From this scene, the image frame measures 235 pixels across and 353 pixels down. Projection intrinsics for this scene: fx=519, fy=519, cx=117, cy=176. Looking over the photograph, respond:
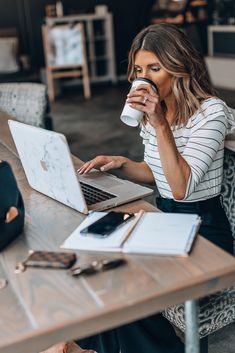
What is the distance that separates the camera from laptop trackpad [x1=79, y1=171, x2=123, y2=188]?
1704 millimetres

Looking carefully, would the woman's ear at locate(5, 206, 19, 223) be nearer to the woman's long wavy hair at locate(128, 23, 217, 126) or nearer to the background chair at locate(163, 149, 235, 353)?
the background chair at locate(163, 149, 235, 353)

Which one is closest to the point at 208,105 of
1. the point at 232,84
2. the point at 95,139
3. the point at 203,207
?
the point at 203,207

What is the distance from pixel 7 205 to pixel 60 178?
0.17 meters

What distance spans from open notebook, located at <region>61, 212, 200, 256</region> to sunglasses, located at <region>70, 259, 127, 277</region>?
55 mm

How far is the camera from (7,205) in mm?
1312

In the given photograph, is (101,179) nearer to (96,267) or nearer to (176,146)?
(176,146)

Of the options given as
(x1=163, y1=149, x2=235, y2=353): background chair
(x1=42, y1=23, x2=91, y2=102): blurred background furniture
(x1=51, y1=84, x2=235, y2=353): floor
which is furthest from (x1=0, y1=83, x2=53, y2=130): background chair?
(x1=42, y1=23, x2=91, y2=102): blurred background furniture

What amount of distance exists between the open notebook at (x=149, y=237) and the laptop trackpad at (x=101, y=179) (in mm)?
375

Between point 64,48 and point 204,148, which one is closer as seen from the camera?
point 204,148

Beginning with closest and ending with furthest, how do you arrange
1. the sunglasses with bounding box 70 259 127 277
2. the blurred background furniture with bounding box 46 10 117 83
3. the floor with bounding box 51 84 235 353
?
1. the sunglasses with bounding box 70 259 127 277
2. the floor with bounding box 51 84 235 353
3. the blurred background furniture with bounding box 46 10 117 83

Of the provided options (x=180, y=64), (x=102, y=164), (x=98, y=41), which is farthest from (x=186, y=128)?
(x=98, y=41)

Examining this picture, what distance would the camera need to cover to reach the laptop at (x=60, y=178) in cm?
134

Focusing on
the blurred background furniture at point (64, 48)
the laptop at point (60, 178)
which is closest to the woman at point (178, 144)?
the laptop at point (60, 178)

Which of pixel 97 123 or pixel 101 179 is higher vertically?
pixel 101 179
